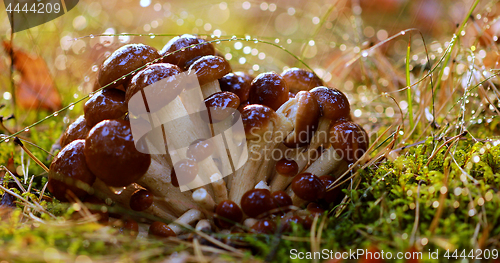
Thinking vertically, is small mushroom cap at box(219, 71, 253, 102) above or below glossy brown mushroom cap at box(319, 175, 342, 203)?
above

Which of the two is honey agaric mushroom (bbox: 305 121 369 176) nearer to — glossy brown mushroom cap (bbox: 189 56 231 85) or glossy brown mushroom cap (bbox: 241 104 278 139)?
glossy brown mushroom cap (bbox: 241 104 278 139)

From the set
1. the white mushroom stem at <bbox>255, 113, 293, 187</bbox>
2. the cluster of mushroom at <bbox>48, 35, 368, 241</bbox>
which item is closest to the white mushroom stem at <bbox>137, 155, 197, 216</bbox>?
the cluster of mushroom at <bbox>48, 35, 368, 241</bbox>

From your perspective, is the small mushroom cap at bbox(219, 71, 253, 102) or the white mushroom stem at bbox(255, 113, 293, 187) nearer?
the white mushroom stem at bbox(255, 113, 293, 187)

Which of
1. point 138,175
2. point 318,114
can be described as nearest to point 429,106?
point 318,114

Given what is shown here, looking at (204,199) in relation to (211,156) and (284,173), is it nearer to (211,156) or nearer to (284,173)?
(211,156)

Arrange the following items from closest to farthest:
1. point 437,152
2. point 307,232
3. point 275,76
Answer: point 307,232
point 437,152
point 275,76

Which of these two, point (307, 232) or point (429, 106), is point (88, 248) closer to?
point (307, 232)
